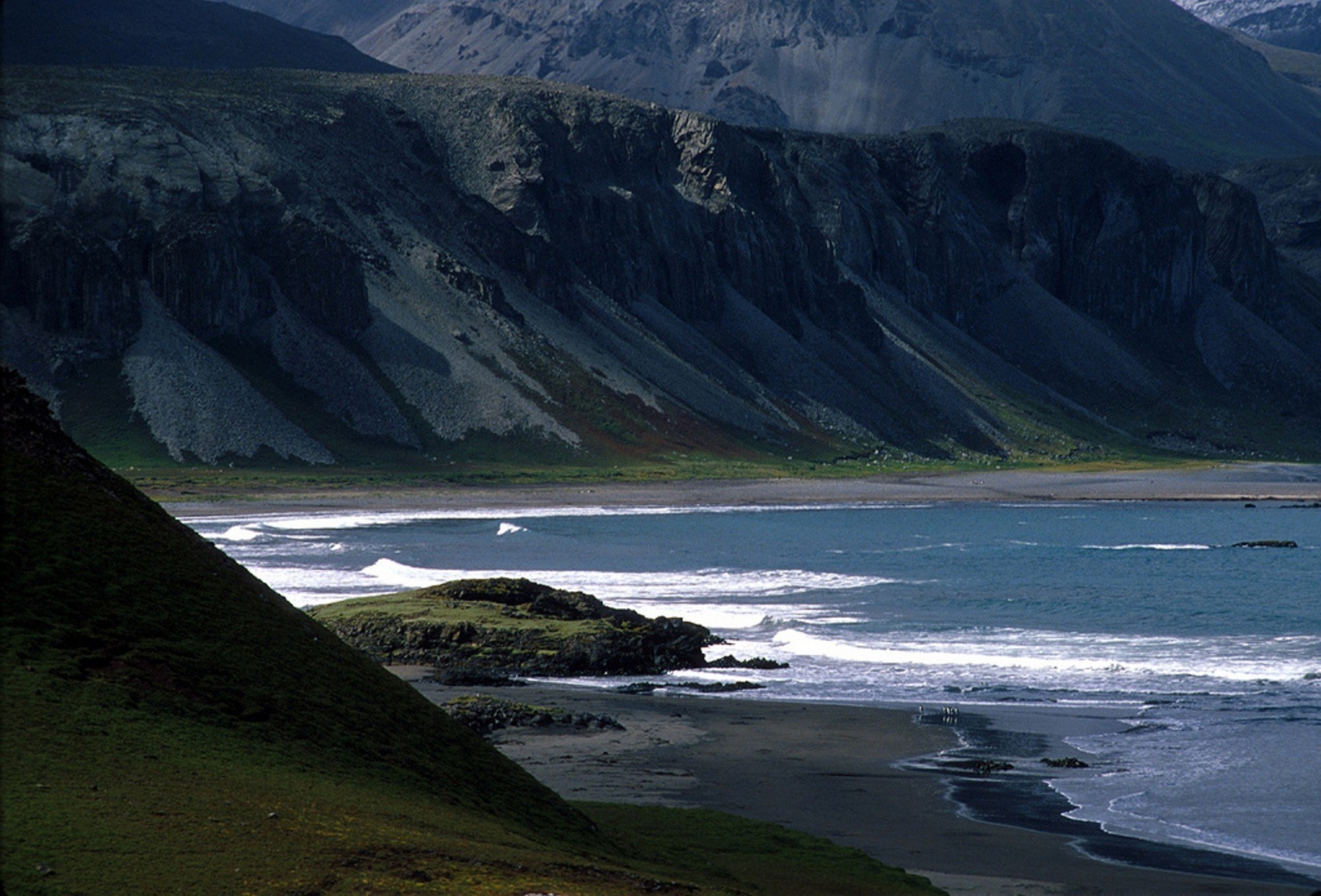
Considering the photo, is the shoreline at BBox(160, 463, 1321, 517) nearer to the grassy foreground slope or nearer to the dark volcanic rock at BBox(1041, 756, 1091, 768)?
the dark volcanic rock at BBox(1041, 756, 1091, 768)

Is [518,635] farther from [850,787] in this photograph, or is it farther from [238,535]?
[238,535]

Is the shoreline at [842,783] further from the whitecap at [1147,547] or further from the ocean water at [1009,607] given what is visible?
the whitecap at [1147,547]

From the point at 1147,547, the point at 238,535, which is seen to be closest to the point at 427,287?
the point at 238,535

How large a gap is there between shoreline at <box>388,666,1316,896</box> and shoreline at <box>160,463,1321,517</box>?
6871 cm

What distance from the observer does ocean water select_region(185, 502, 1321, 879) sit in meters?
26.7

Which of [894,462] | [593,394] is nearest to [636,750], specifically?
[593,394]

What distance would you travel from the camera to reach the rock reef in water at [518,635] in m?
39.1

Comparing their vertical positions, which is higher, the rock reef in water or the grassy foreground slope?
the grassy foreground slope

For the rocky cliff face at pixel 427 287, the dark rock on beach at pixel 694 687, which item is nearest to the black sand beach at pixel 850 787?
the dark rock on beach at pixel 694 687

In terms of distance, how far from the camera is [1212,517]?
10956 centimetres

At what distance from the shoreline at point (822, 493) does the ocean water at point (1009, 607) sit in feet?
19.0

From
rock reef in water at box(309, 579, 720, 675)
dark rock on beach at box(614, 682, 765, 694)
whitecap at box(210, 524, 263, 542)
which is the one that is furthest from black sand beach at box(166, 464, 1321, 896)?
whitecap at box(210, 524, 263, 542)

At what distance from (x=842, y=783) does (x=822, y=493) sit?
101 m

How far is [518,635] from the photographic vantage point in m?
39.8
